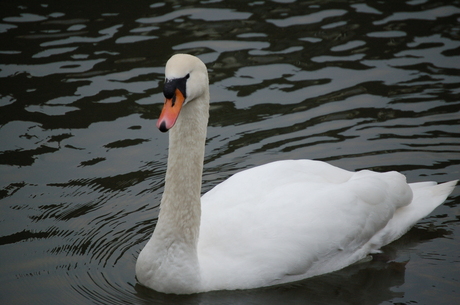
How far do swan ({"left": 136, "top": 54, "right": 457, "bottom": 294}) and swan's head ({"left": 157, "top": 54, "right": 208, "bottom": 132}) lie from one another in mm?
11

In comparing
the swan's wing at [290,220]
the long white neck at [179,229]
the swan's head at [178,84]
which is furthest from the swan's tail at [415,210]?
the swan's head at [178,84]

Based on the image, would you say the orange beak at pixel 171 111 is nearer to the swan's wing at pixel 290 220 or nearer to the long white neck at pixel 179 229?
the long white neck at pixel 179 229

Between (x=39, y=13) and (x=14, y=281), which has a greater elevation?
(x=39, y=13)

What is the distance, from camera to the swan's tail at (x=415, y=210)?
727cm

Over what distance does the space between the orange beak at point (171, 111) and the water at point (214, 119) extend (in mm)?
1857

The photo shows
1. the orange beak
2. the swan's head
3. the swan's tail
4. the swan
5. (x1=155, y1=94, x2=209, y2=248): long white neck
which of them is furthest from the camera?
the swan's tail

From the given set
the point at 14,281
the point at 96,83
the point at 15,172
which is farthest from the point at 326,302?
the point at 96,83

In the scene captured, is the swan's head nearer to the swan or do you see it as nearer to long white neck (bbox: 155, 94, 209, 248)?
the swan

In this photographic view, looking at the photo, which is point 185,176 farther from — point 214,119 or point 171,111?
point 214,119

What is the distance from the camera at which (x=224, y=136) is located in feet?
31.4

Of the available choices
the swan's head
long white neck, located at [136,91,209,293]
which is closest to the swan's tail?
long white neck, located at [136,91,209,293]

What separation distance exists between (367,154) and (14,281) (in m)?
4.82

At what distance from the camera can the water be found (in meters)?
6.77

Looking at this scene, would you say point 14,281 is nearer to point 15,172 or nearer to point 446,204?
point 15,172
